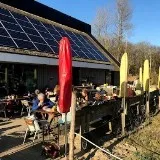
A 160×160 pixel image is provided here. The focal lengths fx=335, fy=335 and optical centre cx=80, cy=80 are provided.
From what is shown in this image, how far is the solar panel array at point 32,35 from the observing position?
Result: 616 inches

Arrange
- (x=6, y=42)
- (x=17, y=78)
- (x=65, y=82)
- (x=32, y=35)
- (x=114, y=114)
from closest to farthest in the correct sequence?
1. (x=65, y=82)
2. (x=114, y=114)
3. (x=6, y=42)
4. (x=17, y=78)
5. (x=32, y=35)

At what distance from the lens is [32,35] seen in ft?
58.0

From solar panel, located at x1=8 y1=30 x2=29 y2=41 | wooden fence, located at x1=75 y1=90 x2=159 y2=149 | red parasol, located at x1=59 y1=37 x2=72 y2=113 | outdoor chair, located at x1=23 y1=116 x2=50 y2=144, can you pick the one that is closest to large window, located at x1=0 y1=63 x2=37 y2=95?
solar panel, located at x1=8 y1=30 x2=29 y2=41

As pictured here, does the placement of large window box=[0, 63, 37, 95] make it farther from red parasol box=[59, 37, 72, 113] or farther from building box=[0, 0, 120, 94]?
red parasol box=[59, 37, 72, 113]

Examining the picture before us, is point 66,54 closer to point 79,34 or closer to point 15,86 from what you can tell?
point 15,86

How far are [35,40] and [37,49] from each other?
0.89 meters

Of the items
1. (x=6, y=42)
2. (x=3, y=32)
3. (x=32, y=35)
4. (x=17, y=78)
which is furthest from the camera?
(x=32, y=35)

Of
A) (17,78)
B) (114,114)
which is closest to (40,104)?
(114,114)

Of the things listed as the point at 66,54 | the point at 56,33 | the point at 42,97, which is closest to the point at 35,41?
the point at 56,33

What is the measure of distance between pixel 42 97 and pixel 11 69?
16.9 ft

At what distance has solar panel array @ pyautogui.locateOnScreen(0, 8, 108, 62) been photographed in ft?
51.4

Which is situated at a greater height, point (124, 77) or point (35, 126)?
point (124, 77)

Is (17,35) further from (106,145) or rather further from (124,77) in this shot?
(106,145)

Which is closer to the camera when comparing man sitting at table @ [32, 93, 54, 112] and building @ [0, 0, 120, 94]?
man sitting at table @ [32, 93, 54, 112]
